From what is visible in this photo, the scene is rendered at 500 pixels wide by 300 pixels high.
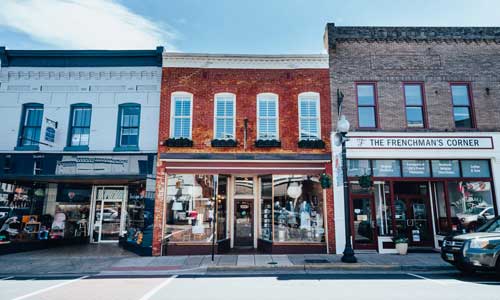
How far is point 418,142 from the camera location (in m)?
12.9

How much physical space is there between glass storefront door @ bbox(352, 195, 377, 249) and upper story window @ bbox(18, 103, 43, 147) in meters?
14.6

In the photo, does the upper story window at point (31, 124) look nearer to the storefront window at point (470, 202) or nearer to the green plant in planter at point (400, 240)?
the green plant in planter at point (400, 240)

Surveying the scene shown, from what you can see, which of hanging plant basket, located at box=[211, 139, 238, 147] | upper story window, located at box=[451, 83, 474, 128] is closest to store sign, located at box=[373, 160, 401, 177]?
upper story window, located at box=[451, 83, 474, 128]

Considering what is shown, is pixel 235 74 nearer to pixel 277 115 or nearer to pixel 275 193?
pixel 277 115

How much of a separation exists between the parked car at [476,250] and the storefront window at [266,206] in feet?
21.3

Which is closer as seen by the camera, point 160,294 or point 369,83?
point 160,294

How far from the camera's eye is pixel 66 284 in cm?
820

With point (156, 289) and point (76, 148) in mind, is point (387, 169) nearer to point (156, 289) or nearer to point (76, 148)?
point (156, 289)

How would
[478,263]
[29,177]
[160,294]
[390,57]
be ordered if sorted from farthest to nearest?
[390,57] → [29,177] → [478,263] → [160,294]

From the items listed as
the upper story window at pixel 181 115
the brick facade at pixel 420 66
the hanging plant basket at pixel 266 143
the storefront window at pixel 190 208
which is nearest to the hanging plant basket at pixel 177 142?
the upper story window at pixel 181 115

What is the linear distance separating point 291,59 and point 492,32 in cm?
980

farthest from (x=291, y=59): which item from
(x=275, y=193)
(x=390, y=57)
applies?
(x=275, y=193)

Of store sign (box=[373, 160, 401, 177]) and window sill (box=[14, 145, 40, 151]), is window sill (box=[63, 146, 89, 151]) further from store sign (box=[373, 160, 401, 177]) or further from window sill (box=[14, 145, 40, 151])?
store sign (box=[373, 160, 401, 177])

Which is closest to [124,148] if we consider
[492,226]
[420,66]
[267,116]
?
[267,116]
